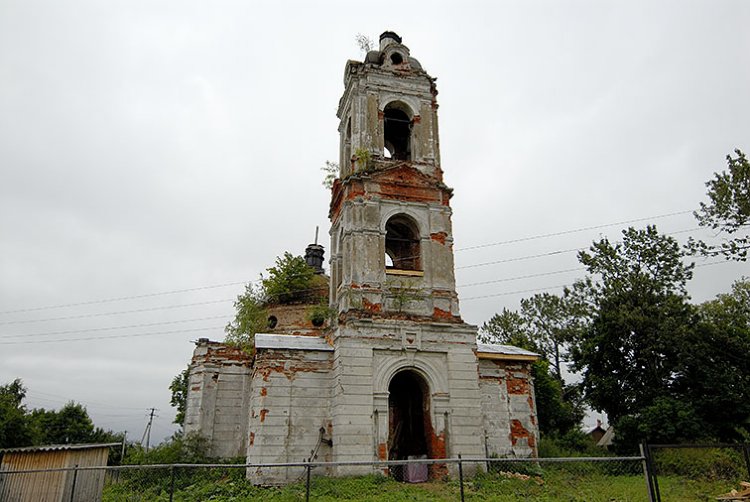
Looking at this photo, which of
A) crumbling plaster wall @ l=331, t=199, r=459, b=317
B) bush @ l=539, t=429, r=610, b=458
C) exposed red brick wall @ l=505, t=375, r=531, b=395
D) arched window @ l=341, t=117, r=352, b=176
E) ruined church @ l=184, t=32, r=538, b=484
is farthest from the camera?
bush @ l=539, t=429, r=610, b=458

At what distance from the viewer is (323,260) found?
31.3 meters

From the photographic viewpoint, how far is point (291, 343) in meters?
16.7

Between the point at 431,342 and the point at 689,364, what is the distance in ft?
44.5

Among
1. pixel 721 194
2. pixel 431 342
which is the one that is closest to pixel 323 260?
pixel 431 342

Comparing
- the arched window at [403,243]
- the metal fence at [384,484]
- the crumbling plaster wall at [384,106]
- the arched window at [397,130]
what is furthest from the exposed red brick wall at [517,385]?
Answer: the arched window at [397,130]

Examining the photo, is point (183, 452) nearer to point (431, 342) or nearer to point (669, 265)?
point (431, 342)

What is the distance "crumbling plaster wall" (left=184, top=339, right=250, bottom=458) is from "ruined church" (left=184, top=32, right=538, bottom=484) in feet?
0.15

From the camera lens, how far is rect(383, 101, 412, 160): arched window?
2027cm

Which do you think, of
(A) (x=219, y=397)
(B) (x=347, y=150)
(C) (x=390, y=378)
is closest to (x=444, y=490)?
(C) (x=390, y=378)

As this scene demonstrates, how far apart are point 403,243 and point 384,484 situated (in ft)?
29.0

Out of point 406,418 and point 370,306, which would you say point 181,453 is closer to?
point 406,418

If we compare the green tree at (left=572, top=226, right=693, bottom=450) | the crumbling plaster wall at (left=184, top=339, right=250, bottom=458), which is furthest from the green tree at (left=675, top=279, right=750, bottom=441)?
the crumbling plaster wall at (left=184, top=339, right=250, bottom=458)

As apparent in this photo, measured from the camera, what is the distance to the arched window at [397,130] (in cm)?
2027

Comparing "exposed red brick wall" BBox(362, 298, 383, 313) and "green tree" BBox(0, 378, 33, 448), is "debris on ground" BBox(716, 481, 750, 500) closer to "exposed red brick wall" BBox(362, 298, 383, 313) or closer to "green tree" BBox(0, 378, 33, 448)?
"exposed red brick wall" BBox(362, 298, 383, 313)
